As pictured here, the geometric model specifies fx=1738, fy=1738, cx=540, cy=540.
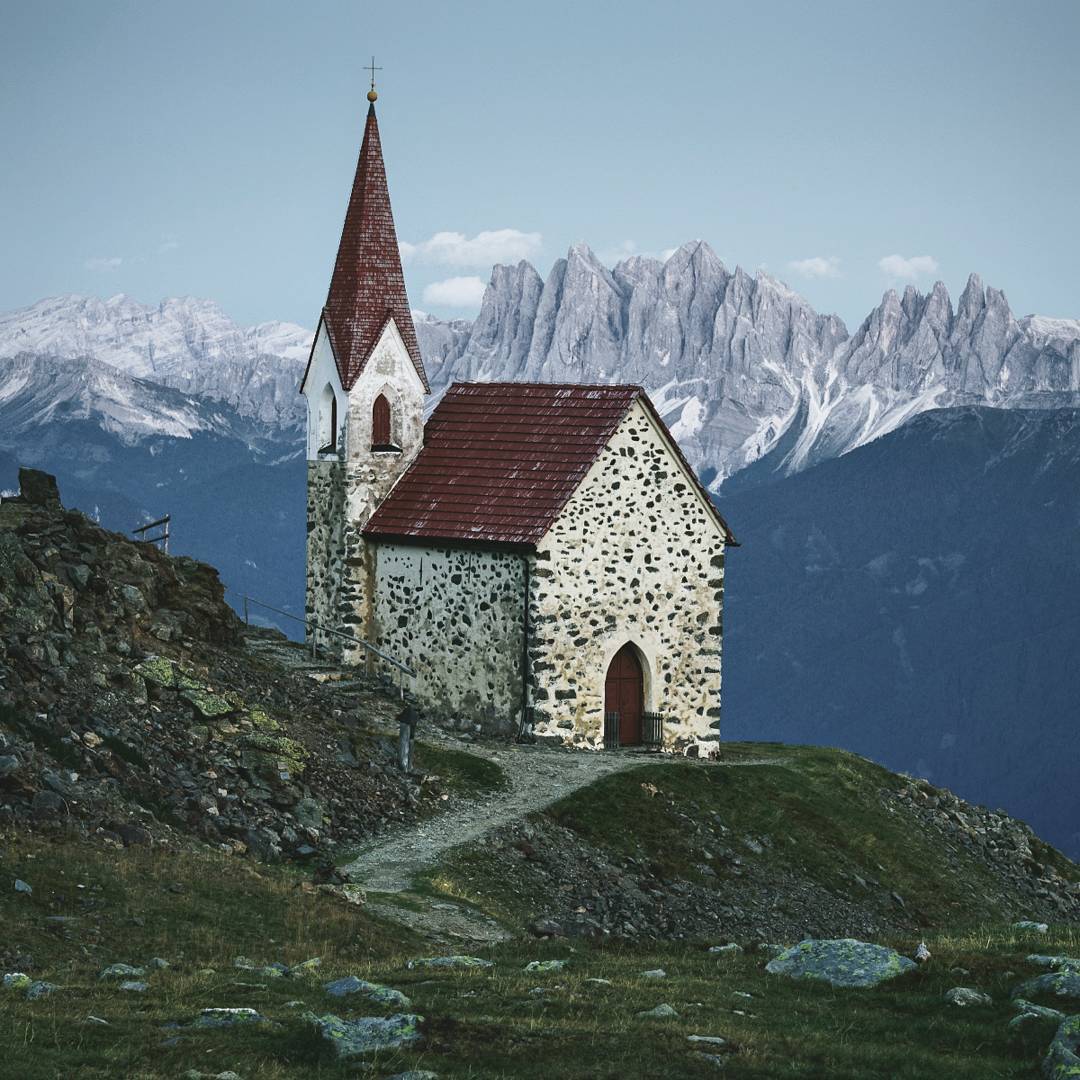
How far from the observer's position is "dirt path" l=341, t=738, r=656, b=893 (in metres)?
27.5

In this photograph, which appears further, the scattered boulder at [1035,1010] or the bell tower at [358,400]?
the bell tower at [358,400]

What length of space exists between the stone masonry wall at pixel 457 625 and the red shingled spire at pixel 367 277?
204 inches

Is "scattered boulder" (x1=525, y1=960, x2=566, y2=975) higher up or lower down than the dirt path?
higher up

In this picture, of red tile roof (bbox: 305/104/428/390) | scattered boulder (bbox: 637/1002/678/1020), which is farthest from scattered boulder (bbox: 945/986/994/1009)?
red tile roof (bbox: 305/104/428/390)

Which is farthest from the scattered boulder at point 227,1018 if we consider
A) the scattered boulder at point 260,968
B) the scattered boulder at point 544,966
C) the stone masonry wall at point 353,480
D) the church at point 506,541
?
the stone masonry wall at point 353,480

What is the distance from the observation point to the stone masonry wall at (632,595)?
38875 millimetres

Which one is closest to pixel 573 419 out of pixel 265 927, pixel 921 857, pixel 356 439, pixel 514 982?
pixel 356 439

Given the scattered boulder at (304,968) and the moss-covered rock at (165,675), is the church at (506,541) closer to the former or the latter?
the moss-covered rock at (165,675)

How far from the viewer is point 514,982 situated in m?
17.2

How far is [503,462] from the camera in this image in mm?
41188

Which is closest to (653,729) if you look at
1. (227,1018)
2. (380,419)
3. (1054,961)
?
(380,419)

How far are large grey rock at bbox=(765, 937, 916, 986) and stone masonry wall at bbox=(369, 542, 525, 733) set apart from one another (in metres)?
21.0

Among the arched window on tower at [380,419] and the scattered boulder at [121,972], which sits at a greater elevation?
the arched window on tower at [380,419]

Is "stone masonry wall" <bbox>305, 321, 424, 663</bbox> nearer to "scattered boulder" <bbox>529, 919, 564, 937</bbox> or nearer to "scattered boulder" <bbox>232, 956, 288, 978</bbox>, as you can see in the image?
"scattered boulder" <bbox>529, 919, 564, 937</bbox>
